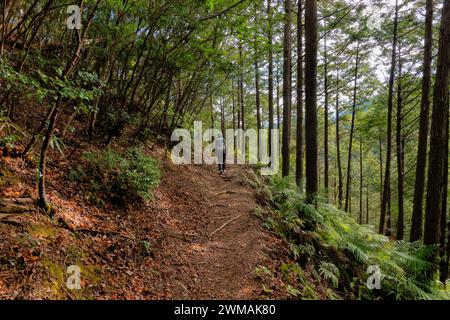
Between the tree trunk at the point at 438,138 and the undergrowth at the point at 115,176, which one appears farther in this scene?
the tree trunk at the point at 438,138

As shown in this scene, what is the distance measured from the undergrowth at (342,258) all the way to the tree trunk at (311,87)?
A: 1.25 m

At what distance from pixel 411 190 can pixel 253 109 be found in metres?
14.3

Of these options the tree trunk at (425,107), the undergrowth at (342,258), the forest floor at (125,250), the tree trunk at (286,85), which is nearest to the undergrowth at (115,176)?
the forest floor at (125,250)

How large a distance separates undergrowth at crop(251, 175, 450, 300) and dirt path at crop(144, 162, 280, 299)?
67cm

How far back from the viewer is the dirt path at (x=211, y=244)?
420cm

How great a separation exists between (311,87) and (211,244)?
483 cm

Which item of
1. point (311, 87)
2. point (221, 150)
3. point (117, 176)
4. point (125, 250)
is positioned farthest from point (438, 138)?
point (117, 176)

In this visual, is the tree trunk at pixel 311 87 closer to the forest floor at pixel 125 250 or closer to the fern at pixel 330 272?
the forest floor at pixel 125 250
